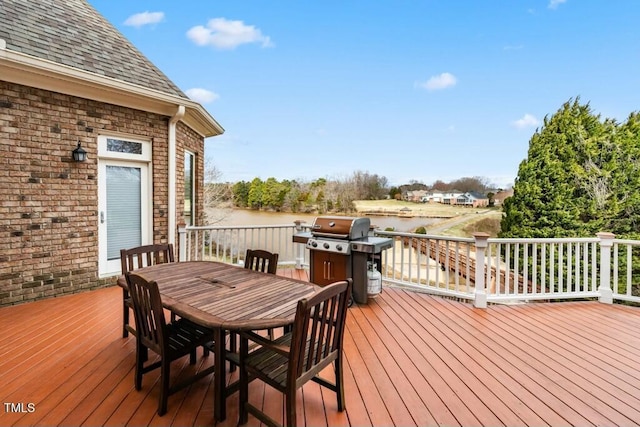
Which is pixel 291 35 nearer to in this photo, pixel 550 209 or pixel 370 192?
pixel 370 192

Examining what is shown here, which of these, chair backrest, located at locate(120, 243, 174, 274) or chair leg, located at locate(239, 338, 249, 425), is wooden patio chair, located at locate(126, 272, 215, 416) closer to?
chair leg, located at locate(239, 338, 249, 425)

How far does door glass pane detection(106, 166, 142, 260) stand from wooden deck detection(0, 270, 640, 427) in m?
1.23

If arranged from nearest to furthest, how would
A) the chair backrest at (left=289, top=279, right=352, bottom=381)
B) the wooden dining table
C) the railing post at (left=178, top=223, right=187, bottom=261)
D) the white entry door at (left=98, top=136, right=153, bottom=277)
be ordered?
the chair backrest at (left=289, top=279, right=352, bottom=381) → the wooden dining table → the white entry door at (left=98, top=136, right=153, bottom=277) → the railing post at (left=178, top=223, right=187, bottom=261)

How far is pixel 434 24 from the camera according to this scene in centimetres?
745

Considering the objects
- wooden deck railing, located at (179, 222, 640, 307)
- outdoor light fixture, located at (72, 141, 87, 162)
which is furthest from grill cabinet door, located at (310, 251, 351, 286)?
outdoor light fixture, located at (72, 141, 87, 162)

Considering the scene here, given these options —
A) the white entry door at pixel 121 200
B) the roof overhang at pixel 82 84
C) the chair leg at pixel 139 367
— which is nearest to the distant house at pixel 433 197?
the roof overhang at pixel 82 84

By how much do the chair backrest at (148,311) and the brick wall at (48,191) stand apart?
9.80ft

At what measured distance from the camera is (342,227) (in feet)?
13.0

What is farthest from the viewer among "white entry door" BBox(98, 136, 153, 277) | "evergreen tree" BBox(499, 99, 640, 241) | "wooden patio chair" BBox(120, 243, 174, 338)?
"evergreen tree" BBox(499, 99, 640, 241)

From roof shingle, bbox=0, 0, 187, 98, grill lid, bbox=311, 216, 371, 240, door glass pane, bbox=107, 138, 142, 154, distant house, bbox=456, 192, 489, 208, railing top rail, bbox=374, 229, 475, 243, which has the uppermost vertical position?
roof shingle, bbox=0, 0, 187, 98

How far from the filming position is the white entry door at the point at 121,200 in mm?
4469

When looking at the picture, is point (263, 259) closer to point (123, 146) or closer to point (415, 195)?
point (123, 146)

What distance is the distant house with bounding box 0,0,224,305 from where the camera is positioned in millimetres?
3693

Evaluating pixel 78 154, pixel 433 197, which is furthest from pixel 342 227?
pixel 433 197
